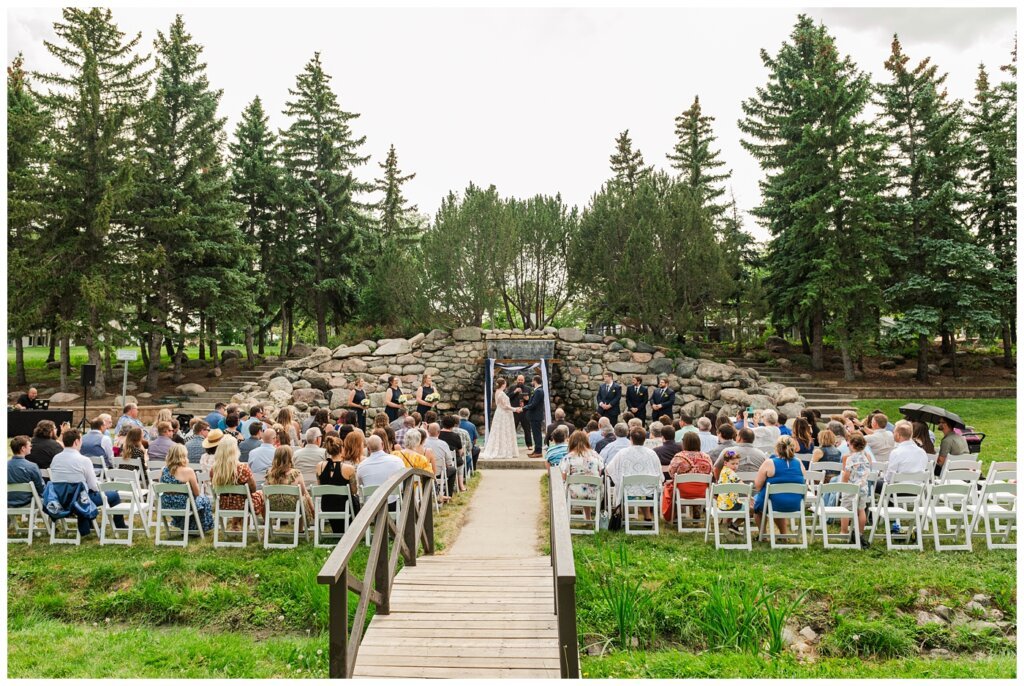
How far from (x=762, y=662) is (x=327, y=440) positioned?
4.57 meters

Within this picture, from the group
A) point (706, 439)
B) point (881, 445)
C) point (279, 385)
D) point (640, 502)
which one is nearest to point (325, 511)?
point (640, 502)

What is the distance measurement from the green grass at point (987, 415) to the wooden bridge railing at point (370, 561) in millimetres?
10694

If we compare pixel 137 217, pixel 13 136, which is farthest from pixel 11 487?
pixel 13 136

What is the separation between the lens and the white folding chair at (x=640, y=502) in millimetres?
7004

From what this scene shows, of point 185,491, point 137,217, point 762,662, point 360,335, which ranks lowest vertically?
point 762,662

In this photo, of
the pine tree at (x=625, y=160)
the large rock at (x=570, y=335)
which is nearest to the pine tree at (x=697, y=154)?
the pine tree at (x=625, y=160)

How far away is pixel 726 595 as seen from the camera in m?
5.39

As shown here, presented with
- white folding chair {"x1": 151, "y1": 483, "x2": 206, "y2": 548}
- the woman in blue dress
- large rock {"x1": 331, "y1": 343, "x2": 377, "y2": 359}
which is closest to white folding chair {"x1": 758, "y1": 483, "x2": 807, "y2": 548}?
the woman in blue dress

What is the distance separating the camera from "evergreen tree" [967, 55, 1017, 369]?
19.3 meters

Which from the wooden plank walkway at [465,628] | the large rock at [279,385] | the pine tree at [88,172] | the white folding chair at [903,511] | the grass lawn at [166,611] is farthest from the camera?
the pine tree at [88,172]

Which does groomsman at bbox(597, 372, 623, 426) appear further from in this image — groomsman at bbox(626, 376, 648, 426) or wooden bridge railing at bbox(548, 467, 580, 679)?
wooden bridge railing at bbox(548, 467, 580, 679)

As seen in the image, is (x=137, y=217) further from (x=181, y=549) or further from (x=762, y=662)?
(x=762, y=662)

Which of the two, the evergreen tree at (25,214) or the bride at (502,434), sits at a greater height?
the evergreen tree at (25,214)

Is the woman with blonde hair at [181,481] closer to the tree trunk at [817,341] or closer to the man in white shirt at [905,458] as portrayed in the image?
the man in white shirt at [905,458]
